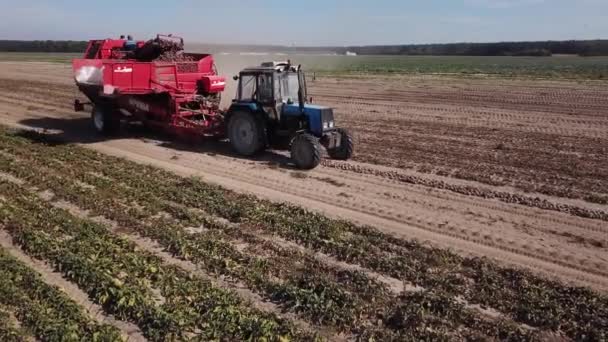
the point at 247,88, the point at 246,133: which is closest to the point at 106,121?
the point at 246,133

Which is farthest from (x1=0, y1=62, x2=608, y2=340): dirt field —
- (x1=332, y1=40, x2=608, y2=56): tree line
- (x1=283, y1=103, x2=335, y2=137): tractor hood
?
(x1=332, y1=40, x2=608, y2=56): tree line

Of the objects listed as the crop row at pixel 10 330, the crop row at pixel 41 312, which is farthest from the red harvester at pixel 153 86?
the crop row at pixel 10 330

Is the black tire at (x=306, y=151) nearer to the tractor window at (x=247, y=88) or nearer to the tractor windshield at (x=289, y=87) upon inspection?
the tractor windshield at (x=289, y=87)

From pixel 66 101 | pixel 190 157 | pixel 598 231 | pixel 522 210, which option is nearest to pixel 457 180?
pixel 522 210

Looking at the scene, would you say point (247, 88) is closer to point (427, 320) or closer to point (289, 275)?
point (289, 275)

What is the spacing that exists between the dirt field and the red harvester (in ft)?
1.86

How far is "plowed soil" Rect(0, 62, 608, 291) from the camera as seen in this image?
7.02 meters

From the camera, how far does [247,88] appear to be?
1130 centimetres

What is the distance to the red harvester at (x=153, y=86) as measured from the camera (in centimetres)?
1278

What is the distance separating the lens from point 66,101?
2155 centimetres

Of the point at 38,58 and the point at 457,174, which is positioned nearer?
the point at 457,174

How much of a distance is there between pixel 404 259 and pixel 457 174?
4455mm

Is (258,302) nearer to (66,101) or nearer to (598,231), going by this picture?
(598,231)

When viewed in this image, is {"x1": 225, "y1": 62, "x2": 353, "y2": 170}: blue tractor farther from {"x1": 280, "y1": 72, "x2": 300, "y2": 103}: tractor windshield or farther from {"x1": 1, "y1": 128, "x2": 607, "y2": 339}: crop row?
{"x1": 1, "y1": 128, "x2": 607, "y2": 339}: crop row
